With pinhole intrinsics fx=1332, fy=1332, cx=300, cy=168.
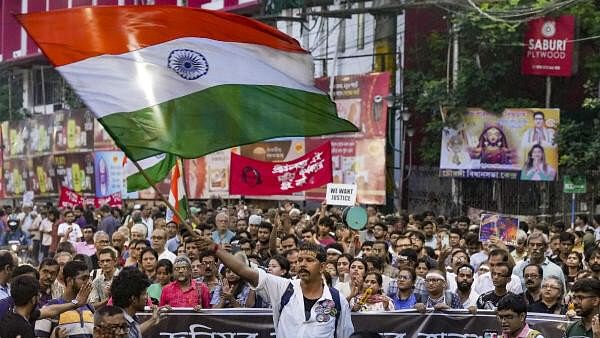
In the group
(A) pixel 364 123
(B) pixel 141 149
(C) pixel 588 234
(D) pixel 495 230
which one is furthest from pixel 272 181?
(A) pixel 364 123

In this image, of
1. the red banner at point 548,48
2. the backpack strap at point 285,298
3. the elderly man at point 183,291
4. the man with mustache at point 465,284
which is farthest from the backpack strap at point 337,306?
the red banner at point 548,48

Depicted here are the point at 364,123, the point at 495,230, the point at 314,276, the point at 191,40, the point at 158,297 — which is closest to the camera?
the point at 314,276

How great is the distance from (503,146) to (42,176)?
20.4m

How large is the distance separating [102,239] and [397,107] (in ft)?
62.8

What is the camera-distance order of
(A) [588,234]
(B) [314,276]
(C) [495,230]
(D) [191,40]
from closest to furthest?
(B) [314,276], (D) [191,40], (C) [495,230], (A) [588,234]

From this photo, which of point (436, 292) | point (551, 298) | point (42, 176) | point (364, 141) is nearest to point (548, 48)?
point (364, 141)

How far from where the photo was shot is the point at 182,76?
9.08 meters

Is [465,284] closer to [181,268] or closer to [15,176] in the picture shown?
[181,268]

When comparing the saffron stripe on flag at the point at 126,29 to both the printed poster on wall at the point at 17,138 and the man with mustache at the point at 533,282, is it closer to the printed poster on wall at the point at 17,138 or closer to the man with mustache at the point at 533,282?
the man with mustache at the point at 533,282

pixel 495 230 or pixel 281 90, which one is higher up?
pixel 281 90

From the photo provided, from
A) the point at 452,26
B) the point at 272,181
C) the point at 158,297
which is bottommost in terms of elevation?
the point at 158,297

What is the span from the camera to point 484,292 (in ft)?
41.0

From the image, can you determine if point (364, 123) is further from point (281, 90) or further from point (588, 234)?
point (281, 90)

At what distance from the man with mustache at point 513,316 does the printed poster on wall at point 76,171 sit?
3325 centimetres
